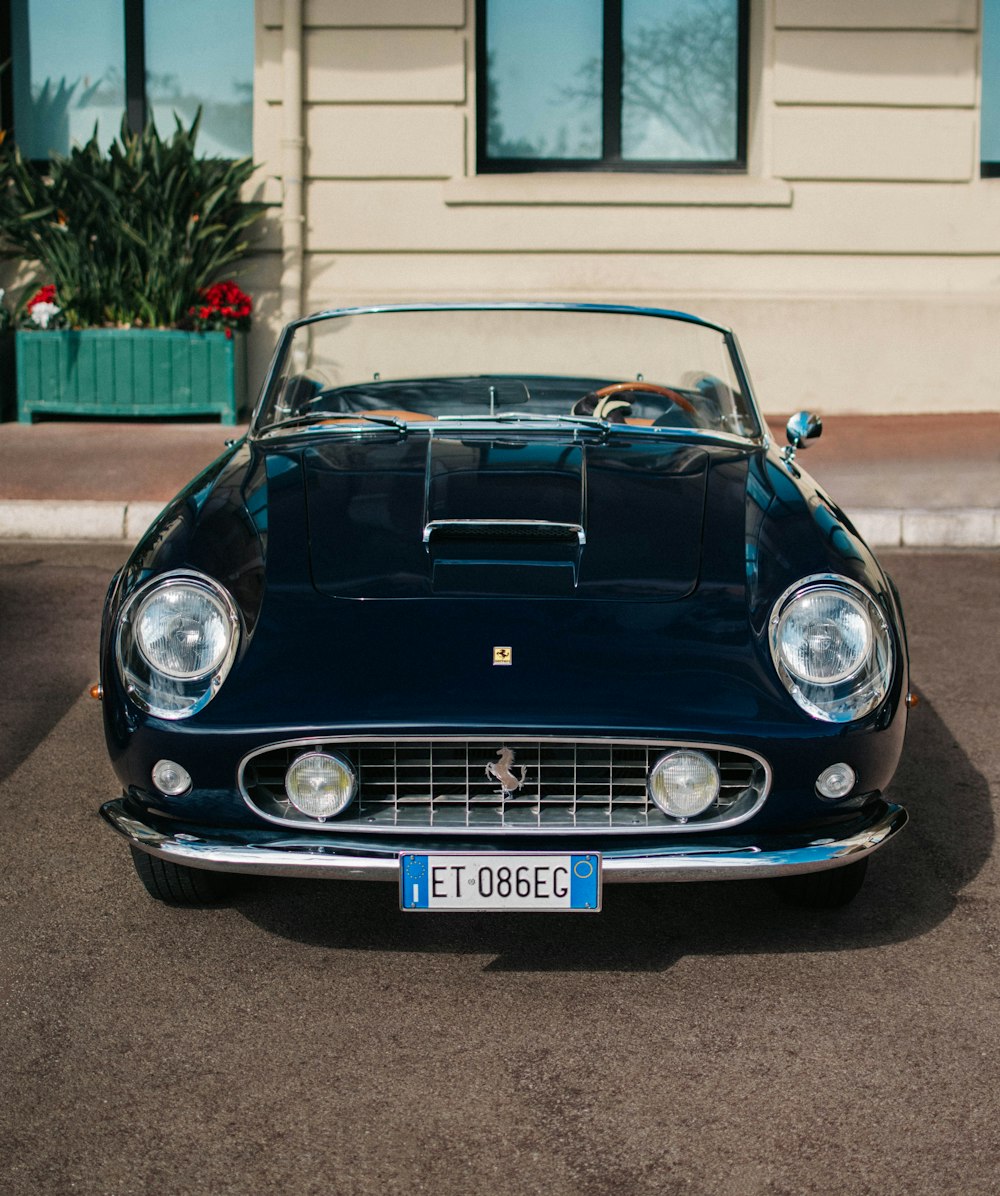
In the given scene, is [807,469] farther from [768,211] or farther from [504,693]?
[504,693]

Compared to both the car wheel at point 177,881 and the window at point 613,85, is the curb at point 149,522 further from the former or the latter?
the window at point 613,85

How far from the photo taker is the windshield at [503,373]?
14.7 feet

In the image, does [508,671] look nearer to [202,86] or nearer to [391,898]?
[391,898]

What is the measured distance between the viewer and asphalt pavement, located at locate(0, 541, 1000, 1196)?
7.84ft

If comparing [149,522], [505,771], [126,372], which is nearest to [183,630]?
[505,771]

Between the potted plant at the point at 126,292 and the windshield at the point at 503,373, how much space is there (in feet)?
17.2

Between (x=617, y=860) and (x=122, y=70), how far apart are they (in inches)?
385

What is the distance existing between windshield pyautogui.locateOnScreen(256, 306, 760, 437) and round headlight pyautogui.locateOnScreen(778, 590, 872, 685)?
1310mm

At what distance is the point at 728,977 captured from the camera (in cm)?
304

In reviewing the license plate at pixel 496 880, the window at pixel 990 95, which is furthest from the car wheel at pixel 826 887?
the window at pixel 990 95

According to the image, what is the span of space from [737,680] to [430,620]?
602 mm

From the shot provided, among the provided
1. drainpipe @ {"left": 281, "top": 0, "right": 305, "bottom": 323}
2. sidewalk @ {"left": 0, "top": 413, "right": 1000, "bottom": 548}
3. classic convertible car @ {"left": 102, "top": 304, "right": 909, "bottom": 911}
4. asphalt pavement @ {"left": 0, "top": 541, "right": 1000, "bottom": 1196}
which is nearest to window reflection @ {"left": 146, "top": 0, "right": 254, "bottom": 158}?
drainpipe @ {"left": 281, "top": 0, "right": 305, "bottom": 323}

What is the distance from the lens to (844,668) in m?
2.99

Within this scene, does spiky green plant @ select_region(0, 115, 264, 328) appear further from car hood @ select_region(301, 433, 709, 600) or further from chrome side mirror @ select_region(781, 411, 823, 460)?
car hood @ select_region(301, 433, 709, 600)
